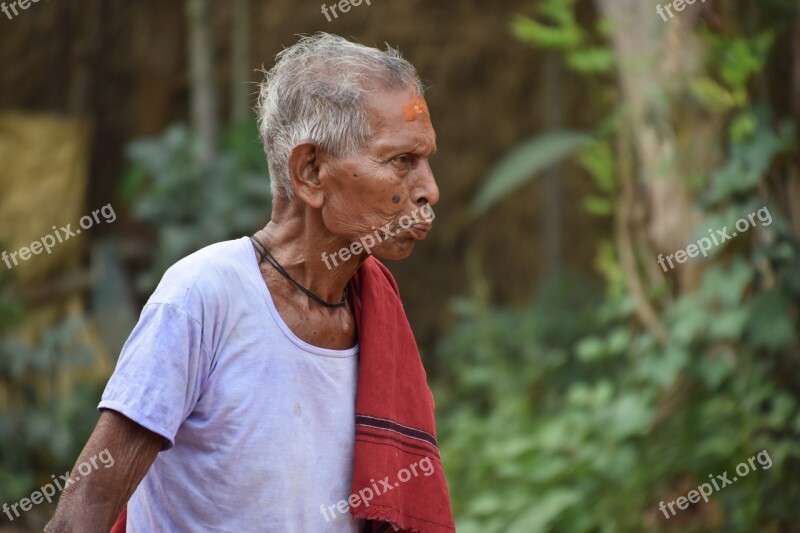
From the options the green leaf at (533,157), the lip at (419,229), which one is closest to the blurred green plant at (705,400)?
the green leaf at (533,157)

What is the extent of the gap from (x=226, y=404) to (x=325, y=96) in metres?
0.60

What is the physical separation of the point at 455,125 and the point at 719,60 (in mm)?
3379

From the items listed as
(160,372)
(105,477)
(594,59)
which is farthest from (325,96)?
(594,59)

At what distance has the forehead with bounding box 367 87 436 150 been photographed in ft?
6.48

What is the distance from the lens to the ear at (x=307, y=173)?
6.58 ft

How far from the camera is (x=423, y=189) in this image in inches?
79.9

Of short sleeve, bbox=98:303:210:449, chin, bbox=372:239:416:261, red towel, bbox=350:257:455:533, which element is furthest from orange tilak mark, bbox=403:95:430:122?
short sleeve, bbox=98:303:210:449

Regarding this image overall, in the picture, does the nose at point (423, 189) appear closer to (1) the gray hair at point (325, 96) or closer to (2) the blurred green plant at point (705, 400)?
(1) the gray hair at point (325, 96)

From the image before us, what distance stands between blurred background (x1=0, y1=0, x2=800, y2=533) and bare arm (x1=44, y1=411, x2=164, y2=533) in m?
2.52

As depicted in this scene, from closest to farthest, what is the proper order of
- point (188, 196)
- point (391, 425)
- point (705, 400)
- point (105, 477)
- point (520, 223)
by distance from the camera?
point (105, 477), point (391, 425), point (705, 400), point (188, 196), point (520, 223)

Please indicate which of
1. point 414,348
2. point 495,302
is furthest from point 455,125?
point 414,348

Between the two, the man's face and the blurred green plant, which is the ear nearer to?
the man's face

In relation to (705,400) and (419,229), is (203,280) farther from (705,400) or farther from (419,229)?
(705,400)

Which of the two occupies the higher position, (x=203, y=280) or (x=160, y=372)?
(x=203, y=280)
